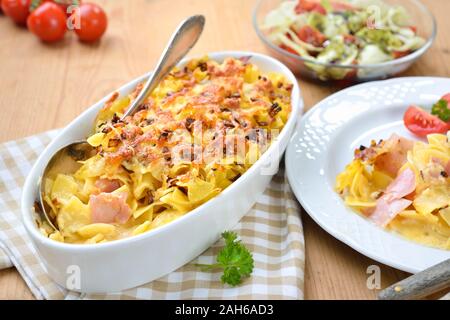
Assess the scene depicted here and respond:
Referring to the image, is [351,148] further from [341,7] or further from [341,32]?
[341,7]

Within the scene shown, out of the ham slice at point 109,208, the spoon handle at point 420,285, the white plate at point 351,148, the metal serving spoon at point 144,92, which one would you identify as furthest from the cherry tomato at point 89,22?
the spoon handle at point 420,285

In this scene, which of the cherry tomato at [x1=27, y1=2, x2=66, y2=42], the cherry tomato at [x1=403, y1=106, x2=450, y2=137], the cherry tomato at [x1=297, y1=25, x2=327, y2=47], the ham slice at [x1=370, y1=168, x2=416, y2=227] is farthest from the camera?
the cherry tomato at [x1=27, y1=2, x2=66, y2=42]

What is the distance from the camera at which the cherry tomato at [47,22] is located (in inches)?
151

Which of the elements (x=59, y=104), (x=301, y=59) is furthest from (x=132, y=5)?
(x=301, y=59)

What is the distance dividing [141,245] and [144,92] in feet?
2.95

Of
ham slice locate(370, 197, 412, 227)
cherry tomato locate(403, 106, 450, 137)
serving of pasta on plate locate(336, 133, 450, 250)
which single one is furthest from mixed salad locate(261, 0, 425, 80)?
ham slice locate(370, 197, 412, 227)

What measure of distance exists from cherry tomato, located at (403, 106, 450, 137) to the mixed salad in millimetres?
462

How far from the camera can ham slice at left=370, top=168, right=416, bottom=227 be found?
252 centimetres

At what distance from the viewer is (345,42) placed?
3.65 m

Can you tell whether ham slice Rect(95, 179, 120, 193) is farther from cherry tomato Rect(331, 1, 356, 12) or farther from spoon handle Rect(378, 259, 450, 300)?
cherry tomato Rect(331, 1, 356, 12)

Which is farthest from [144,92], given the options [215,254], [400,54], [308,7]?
[400,54]

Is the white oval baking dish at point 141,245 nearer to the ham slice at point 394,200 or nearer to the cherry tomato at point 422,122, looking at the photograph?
the ham slice at point 394,200

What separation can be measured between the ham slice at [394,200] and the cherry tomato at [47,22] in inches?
91.4

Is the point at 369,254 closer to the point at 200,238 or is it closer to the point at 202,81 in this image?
the point at 200,238
